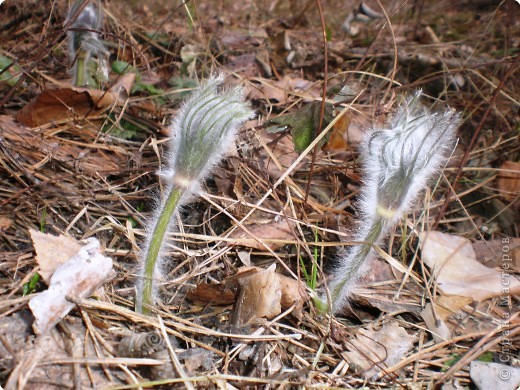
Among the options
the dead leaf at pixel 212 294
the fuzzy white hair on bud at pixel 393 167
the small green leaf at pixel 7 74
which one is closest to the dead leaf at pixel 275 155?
the fuzzy white hair on bud at pixel 393 167

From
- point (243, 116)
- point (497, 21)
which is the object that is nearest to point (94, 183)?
point (243, 116)

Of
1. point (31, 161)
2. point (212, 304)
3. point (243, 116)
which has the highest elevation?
point (243, 116)

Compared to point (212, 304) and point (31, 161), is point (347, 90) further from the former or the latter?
point (31, 161)

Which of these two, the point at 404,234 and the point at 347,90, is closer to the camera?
the point at 404,234

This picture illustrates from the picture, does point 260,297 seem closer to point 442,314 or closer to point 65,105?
point 442,314

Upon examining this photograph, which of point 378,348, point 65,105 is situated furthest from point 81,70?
point 378,348

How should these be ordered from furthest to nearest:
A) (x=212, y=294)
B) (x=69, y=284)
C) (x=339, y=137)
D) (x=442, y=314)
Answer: (x=339, y=137) → (x=442, y=314) → (x=212, y=294) → (x=69, y=284)

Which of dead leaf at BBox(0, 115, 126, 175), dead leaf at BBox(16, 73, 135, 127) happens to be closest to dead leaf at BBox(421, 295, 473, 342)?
dead leaf at BBox(0, 115, 126, 175)
